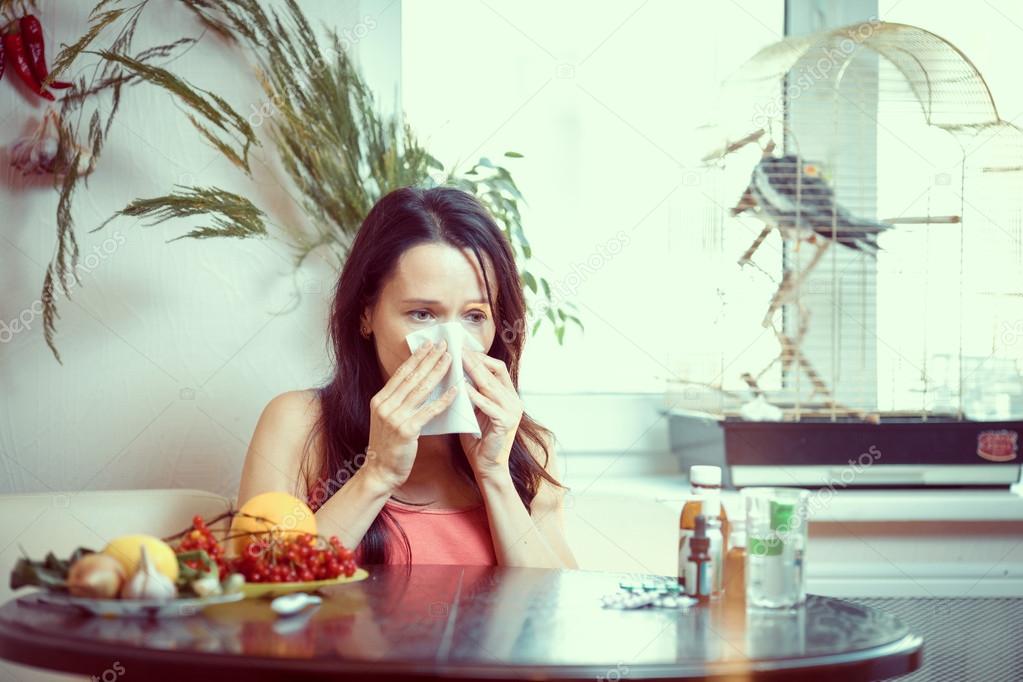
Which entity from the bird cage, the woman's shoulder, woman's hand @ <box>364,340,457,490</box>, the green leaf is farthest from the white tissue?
the bird cage

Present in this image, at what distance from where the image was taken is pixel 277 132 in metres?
2.18

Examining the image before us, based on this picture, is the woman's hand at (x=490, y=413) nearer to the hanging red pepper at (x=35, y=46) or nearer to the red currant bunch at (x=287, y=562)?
the red currant bunch at (x=287, y=562)

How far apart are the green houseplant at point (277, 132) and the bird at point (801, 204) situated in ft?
1.66

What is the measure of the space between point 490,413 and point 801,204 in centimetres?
91

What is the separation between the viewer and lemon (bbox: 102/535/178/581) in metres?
1.11

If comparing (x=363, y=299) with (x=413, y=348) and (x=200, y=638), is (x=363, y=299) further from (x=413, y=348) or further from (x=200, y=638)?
(x=200, y=638)

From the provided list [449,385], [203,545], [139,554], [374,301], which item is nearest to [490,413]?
[449,385]

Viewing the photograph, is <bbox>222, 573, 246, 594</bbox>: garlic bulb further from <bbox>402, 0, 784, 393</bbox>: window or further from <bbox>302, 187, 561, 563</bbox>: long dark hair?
<bbox>402, 0, 784, 393</bbox>: window

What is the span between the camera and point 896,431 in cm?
216

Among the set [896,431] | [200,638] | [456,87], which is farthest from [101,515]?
[896,431]

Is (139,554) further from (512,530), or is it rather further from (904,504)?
(904,504)

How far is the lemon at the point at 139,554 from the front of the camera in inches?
43.5

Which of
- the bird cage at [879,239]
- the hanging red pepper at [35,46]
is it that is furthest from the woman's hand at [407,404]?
the hanging red pepper at [35,46]

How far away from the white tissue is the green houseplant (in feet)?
1.53
